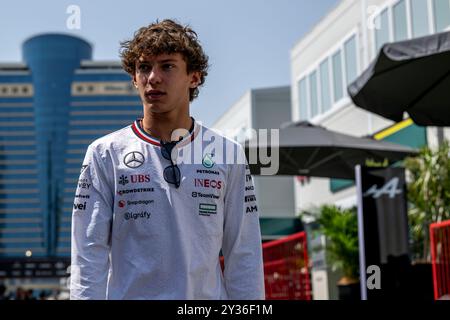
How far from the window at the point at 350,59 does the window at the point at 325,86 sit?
1.49 meters

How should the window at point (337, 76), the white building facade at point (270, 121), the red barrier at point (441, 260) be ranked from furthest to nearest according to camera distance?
the white building facade at point (270, 121) → the window at point (337, 76) → the red barrier at point (441, 260)

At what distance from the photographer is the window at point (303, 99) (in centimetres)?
2322

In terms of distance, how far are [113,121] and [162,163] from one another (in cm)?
17594

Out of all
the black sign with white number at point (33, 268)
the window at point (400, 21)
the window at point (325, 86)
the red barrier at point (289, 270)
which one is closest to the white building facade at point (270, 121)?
the window at point (325, 86)

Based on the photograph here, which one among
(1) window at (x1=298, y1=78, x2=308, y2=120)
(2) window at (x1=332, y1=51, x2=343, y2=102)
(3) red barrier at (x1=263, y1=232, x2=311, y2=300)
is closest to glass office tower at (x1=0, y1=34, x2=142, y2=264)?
(1) window at (x1=298, y1=78, x2=308, y2=120)

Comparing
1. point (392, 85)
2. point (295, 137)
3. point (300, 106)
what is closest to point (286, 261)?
point (295, 137)

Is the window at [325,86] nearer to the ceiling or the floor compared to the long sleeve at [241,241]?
nearer to the ceiling

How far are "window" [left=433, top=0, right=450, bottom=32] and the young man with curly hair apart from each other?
10.7 meters

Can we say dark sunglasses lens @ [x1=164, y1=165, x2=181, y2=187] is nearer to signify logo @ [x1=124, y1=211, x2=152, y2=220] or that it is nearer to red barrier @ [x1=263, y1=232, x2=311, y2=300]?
signify logo @ [x1=124, y1=211, x2=152, y2=220]

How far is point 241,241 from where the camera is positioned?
234 centimetres

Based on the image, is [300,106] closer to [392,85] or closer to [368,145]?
[368,145]

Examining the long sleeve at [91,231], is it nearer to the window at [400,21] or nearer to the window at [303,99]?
the window at [400,21]

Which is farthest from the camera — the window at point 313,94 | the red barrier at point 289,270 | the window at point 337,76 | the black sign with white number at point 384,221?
the window at point 313,94

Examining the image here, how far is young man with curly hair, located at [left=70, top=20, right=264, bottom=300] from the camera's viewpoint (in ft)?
7.04
